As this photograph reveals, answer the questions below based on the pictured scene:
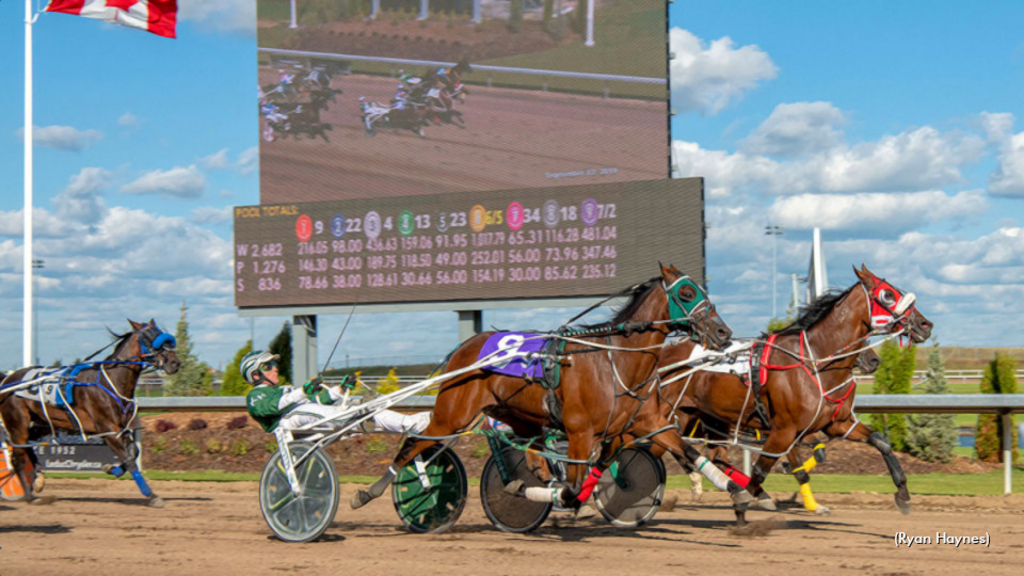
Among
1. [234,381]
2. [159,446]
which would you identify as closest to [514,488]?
[159,446]

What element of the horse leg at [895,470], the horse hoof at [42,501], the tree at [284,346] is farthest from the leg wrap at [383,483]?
the tree at [284,346]

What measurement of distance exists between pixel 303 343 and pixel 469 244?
553cm

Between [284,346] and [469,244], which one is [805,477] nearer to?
[469,244]

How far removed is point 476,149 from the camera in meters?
22.8

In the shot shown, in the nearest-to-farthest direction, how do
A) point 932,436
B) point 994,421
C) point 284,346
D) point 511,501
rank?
point 511,501
point 932,436
point 994,421
point 284,346

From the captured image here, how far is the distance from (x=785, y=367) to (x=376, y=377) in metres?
26.7

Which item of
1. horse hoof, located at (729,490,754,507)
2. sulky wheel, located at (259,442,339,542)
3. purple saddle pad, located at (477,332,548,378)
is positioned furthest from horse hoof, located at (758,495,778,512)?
sulky wheel, located at (259,442,339,542)

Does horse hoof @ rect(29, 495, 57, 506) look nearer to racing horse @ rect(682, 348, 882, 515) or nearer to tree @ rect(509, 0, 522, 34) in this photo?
racing horse @ rect(682, 348, 882, 515)

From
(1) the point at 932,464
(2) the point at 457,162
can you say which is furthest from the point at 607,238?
(1) the point at 932,464

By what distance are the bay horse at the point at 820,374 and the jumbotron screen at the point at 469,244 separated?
10.6 meters

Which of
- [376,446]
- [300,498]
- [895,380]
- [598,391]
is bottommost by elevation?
[376,446]

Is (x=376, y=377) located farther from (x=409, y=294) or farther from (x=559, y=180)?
(x=559, y=180)

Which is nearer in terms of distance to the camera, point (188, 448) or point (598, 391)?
point (598, 391)

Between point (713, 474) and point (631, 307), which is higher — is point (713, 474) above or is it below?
below
